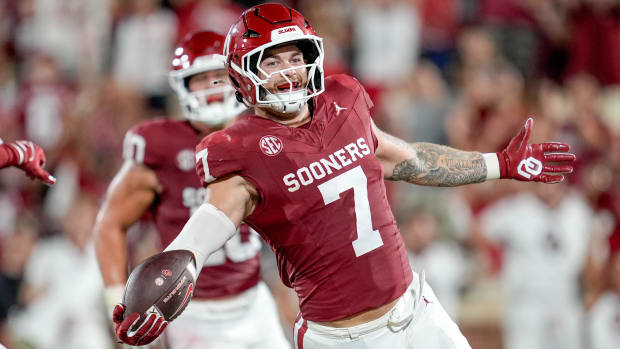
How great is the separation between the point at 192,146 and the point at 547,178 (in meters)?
1.56

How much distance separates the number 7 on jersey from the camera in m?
3.41

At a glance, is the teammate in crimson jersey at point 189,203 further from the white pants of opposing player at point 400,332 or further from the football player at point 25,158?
the white pants of opposing player at point 400,332

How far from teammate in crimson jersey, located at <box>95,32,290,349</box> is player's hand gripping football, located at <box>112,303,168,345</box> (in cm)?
136

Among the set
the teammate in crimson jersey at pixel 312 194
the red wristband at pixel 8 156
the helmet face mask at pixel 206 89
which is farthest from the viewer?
the helmet face mask at pixel 206 89

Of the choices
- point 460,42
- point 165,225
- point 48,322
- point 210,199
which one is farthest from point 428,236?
point 210,199

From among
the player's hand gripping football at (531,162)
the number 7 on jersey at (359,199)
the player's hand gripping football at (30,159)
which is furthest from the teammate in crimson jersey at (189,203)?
the player's hand gripping football at (531,162)

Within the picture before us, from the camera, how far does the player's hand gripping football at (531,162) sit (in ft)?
12.6

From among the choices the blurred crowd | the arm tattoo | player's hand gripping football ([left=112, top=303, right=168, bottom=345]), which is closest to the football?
player's hand gripping football ([left=112, top=303, right=168, bottom=345])

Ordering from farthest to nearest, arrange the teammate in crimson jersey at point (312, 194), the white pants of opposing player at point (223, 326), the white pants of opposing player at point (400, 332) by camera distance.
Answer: the white pants of opposing player at point (223, 326) < the white pants of opposing player at point (400, 332) < the teammate in crimson jersey at point (312, 194)

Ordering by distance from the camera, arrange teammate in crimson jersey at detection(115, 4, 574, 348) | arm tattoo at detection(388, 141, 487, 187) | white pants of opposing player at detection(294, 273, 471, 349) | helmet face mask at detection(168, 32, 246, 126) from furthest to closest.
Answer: helmet face mask at detection(168, 32, 246, 126)
arm tattoo at detection(388, 141, 487, 187)
white pants of opposing player at detection(294, 273, 471, 349)
teammate in crimson jersey at detection(115, 4, 574, 348)

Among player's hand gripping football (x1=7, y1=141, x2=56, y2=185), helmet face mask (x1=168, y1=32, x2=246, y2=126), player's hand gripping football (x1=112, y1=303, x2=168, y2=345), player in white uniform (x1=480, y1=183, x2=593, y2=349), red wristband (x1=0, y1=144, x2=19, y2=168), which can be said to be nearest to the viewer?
player's hand gripping football (x1=112, y1=303, x2=168, y2=345)

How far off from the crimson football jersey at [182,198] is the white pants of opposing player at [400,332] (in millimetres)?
976

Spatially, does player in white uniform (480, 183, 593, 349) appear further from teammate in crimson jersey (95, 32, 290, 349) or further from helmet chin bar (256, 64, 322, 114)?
helmet chin bar (256, 64, 322, 114)

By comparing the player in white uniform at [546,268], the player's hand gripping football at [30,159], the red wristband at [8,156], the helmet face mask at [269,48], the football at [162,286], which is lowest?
the player in white uniform at [546,268]
